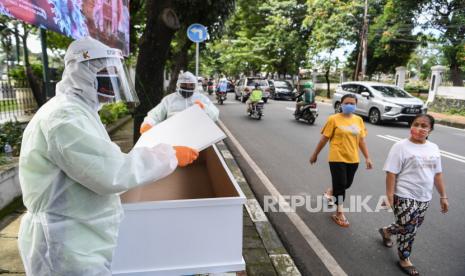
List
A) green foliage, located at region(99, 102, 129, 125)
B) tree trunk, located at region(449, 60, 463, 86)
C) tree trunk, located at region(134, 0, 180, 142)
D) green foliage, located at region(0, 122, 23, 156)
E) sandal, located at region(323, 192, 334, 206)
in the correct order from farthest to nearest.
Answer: tree trunk, located at region(449, 60, 463, 86) → green foliage, located at region(99, 102, 129, 125) → tree trunk, located at region(134, 0, 180, 142) → green foliage, located at region(0, 122, 23, 156) → sandal, located at region(323, 192, 334, 206)

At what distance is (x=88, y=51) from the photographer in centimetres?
155

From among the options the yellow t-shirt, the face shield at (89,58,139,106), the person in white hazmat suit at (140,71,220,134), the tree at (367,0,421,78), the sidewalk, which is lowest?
the sidewalk

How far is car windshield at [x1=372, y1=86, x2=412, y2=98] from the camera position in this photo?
12702mm

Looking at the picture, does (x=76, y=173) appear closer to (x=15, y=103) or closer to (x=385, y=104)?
(x=15, y=103)

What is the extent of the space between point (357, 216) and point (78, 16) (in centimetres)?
458

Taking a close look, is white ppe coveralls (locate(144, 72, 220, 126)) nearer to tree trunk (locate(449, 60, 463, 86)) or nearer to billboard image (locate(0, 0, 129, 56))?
billboard image (locate(0, 0, 129, 56))

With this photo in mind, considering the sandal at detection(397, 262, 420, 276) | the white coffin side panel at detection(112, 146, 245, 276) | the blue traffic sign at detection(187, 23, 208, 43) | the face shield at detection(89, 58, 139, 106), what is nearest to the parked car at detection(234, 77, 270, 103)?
the blue traffic sign at detection(187, 23, 208, 43)

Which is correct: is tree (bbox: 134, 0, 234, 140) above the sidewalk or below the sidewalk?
above

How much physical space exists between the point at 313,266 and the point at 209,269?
1351 millimetres

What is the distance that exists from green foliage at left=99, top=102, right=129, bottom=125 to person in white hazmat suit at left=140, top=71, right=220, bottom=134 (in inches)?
157

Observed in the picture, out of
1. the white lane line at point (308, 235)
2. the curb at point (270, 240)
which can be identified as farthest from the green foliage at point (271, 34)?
the curb at point (270, 240)

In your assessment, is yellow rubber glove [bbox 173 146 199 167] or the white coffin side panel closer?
yellow rubber glove [bbox 173 146 199 167]

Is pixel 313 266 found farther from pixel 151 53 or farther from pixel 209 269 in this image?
pixel 151 53

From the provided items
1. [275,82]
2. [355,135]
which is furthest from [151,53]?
[275,82]
